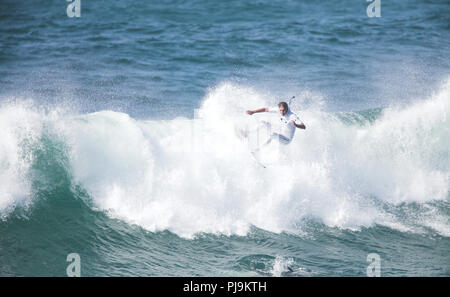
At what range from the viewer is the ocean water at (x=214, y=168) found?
35.0 ft

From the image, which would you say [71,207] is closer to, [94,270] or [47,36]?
[94,270]

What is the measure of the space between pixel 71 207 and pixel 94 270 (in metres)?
2.45

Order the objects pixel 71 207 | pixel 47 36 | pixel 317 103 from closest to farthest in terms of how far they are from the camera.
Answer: pixel 71 207, pixel 317 103, pixel 47 36

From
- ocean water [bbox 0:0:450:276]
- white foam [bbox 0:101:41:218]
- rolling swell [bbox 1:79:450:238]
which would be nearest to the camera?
ocean water [bbox 0:0:450:276]

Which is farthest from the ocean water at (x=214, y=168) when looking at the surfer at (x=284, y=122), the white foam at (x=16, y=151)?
the surfer at (x=284, y=122)

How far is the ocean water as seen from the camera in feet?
35.0

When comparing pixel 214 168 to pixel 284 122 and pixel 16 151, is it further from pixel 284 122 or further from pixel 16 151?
pixel 16 151

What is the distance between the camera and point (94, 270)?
987 centimetres

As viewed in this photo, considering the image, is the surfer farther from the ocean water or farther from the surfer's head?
the ocean water

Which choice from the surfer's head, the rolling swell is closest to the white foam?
the rolling swell

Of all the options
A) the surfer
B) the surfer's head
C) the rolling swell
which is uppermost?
the surfer's head

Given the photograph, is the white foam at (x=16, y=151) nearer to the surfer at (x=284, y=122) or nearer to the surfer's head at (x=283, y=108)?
the surfer at (x=284, y=122)

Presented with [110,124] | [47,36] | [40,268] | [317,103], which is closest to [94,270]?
[40,268]

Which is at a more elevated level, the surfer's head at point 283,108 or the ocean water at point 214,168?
the surfer's head at point 283,108
